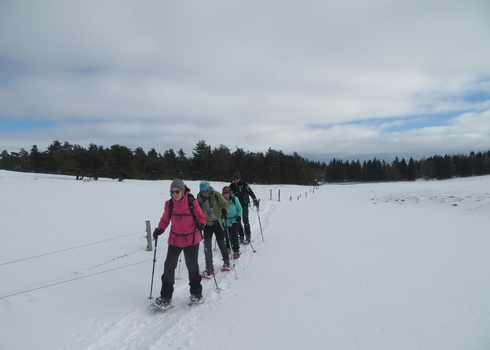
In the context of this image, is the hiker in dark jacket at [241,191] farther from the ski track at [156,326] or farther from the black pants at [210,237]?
the ski track at [156,326]

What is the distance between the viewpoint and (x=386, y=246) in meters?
8.64

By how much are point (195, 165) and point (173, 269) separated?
2369 inches

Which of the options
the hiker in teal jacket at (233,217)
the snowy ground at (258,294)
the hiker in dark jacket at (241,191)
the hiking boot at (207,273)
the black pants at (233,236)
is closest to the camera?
the snowy ground at (258,294)

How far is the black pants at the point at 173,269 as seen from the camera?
465 centimetres

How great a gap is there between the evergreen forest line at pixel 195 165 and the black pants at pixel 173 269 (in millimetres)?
41483

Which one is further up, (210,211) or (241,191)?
(241,191)

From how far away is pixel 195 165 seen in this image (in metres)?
63.7

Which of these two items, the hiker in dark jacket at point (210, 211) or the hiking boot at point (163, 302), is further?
the hiker in dark jacket at point (210, 211)

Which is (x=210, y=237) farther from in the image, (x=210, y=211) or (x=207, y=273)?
(x=207, y=273)

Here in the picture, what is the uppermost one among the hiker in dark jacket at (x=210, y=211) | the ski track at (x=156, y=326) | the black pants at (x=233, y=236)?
the hiker in dark jacket at (x=210, y=211)

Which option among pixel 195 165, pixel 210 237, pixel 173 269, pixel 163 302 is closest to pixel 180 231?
Result: pixel 173 269

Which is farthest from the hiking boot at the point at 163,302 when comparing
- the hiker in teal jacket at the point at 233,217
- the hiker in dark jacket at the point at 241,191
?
the hiker in dark jacket at the point at 241,191

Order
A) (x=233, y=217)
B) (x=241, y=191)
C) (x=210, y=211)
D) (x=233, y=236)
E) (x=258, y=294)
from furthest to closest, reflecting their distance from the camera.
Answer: (x=241, y=191) < (x=233, y=236) < (x=233, y=217) < (x=210, y=211) < (x=258, y=294)

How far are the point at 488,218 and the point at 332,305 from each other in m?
16.3
